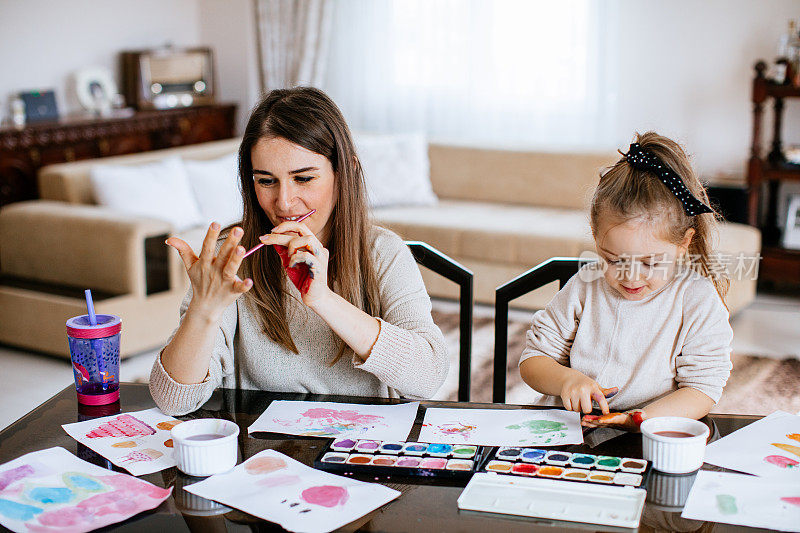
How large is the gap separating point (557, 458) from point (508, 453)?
0.23ft

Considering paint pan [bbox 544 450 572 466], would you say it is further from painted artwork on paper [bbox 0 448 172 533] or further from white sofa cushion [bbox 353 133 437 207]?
white sofa cushion [bbox 353 133 437 207]

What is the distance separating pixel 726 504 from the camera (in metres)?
1.12

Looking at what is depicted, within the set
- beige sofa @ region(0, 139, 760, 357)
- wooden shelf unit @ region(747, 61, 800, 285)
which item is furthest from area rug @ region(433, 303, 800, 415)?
wooden shelf unit @ region(747, 61, 800, 285)

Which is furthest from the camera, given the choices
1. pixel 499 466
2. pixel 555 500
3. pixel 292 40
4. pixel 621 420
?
pixel 292 40

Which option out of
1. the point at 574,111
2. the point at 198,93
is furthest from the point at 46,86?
the point at 574,111

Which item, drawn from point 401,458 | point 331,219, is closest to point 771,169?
point 331,219

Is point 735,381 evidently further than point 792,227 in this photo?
No

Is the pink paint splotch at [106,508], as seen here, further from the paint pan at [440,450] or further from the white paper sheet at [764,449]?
the white paper sheet at [764,449]

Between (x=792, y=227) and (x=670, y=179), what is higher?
(x=670, y=179)

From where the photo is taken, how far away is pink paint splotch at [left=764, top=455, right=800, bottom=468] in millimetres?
1232

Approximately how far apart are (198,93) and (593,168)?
257 centimetres

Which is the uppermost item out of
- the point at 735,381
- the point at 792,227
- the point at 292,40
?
the point at 292,40

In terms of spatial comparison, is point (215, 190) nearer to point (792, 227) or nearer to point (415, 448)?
point (792, 227)

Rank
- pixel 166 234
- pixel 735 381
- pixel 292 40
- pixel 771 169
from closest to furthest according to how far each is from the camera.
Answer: pixel 735 381 < pixel 166 234 < pixel 771 169 < pixel 292 40
